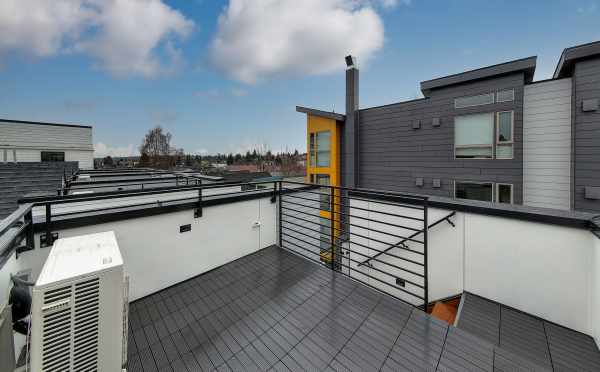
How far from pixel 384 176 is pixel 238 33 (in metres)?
6.43

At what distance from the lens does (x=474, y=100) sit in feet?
20.9

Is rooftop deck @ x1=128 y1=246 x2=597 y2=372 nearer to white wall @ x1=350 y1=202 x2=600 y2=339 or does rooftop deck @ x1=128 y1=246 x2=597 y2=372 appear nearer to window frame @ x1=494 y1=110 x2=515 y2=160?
white wall @ x1=350 y1=202 x2=600 y2=339

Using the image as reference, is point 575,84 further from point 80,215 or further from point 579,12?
point 80,215

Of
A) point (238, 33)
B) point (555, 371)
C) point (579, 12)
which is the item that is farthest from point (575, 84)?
point (238, 33)

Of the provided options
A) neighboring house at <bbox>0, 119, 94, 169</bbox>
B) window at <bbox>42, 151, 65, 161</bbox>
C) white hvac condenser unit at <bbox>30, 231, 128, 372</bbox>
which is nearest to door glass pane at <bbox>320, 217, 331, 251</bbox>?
white hvac condenser unit at <bbox>30, 231, 128, 372</bbox>

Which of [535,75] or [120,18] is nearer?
[120,18]

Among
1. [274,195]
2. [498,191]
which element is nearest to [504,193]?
[498,191]

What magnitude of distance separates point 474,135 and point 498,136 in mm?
510

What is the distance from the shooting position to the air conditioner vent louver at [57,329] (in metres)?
1.11

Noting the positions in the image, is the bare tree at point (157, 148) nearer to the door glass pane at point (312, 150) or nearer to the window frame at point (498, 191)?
the door glass pane at point (312, 150)

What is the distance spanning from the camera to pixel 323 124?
369 inches

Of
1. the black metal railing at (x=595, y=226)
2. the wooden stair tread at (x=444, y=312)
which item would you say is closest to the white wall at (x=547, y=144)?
the black metal railing at (x=595, y=226)

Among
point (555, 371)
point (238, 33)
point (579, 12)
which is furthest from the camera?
point (238, 33)

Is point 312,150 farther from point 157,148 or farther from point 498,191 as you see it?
point 157,148
